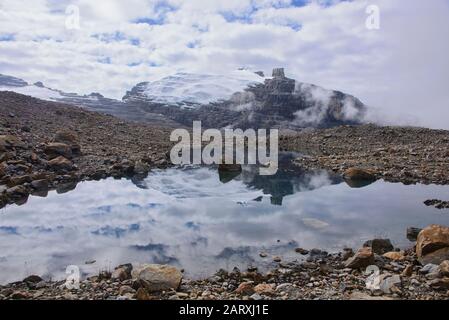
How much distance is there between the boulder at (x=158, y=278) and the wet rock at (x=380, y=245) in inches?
189

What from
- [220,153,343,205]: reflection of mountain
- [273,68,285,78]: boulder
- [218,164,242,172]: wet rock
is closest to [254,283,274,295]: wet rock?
[220,153,343,205]: reflection of mountain

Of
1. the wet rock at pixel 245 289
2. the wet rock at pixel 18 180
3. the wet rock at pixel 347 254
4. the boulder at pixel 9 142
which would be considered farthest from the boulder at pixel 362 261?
the boulder at pixel 9 142

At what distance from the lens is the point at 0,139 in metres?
18.5

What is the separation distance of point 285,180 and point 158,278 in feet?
44.0

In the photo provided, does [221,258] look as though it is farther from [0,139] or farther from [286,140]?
[286,140]

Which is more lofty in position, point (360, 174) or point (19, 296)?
point (360, 174)

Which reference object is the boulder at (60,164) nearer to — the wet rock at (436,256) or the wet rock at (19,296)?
the wet rock at (19,296)

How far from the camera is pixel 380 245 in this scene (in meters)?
9.45

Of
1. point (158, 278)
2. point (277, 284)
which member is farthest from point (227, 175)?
point (158, 278)

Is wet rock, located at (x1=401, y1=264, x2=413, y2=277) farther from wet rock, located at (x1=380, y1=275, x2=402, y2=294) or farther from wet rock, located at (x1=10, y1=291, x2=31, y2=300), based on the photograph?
wet rock, located at (x1=10, y1=291, x2=31, y2=300)

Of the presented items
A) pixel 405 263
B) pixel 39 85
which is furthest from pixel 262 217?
pixel 39 85

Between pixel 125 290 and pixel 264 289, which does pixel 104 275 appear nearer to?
pixel 125 290

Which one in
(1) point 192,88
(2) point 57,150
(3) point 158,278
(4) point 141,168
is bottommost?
(3) point 158,278

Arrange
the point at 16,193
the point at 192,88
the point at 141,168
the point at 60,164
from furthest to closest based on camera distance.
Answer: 1. the point at 192,88
2. the point at 141,168
3. the point at 60,164
4. the point at 16,193
